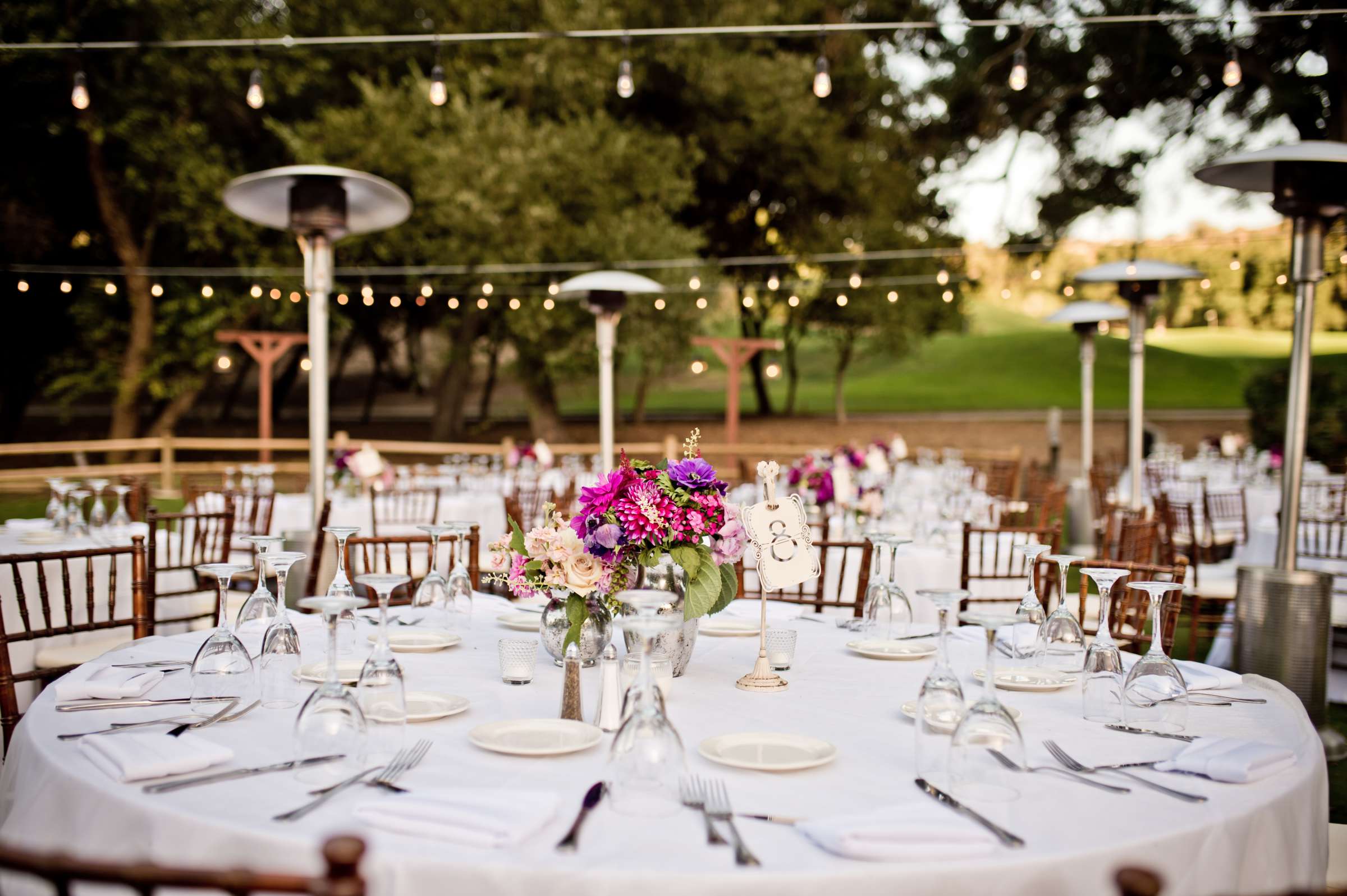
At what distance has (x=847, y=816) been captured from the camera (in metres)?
1.50

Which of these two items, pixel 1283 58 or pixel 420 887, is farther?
pixel 1283 58

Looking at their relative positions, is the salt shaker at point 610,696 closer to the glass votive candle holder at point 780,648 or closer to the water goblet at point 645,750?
the water goblet at point 645,750

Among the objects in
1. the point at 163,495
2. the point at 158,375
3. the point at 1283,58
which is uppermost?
the point at 1283,58

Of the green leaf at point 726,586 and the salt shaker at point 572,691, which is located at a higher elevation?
the green leaf at point 726,586

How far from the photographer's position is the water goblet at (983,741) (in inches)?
64.3

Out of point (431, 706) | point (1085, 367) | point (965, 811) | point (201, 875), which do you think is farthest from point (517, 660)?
point (1085, 367)

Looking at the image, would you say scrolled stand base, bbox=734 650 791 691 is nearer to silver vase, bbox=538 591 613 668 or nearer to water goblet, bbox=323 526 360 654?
silver vase, bbox=538 591 613 668

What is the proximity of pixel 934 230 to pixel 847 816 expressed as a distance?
20.9 m

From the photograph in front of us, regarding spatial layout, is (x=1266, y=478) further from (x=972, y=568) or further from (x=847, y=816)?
(x=847, y=816)

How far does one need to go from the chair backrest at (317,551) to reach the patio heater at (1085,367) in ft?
23.9

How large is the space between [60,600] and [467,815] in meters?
4.03

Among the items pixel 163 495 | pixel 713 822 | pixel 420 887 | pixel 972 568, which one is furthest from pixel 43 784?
pixel 163 495

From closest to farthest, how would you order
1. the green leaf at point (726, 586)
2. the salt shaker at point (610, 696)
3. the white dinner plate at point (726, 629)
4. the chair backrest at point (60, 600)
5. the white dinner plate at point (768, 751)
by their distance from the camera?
1. the white dinner plate at point (768, 751)
2. the salt shaker at point (610, 696)
3. the green leaf at point (726, 586)
4. the chair backrest at point (60, 600)
5. the white dinner plate at point (726, 629)

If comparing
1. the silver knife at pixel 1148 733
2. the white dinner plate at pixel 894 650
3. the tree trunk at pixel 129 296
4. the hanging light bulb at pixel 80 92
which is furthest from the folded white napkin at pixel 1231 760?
the tree trunk at pixel 129 296
